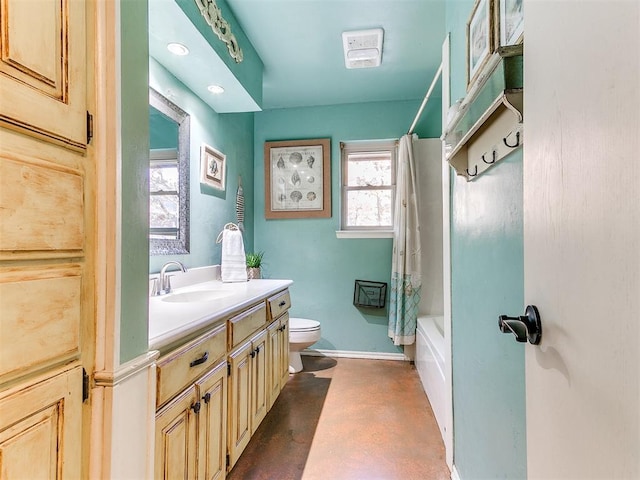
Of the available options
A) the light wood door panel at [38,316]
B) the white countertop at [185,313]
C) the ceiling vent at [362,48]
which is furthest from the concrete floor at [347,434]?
the ceiling vent at [362,48]

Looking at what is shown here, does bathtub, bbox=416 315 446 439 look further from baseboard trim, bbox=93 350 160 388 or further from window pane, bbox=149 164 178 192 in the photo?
window pane, bbox=149 164 178 192

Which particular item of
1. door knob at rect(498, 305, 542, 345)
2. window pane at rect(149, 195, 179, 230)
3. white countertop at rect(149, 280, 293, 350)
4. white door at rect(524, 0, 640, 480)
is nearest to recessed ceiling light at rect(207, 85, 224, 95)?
window pane at rect(149, 195, 179, 230)

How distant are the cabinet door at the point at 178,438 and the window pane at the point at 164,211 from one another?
1.10 m

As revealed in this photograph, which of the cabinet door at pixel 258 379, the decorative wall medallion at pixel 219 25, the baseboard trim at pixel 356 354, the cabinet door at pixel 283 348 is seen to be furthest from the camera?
the baseboard trim at pixel 356 354

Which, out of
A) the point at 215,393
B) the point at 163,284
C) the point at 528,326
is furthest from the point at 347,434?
the point at 528,326

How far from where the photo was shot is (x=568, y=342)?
0.52 meters

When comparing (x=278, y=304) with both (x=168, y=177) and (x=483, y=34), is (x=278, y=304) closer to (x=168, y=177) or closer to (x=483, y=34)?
(x=168, y=177)

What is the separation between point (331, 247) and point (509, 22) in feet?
8.23

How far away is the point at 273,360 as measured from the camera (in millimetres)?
2059

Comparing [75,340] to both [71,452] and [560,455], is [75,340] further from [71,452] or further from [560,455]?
[560,455]

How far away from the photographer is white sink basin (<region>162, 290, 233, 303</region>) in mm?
1771

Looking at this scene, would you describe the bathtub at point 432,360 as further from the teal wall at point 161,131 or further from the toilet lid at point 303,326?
the teal wall at point 161,131

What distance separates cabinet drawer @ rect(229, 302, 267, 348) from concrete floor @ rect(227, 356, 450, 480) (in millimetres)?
662

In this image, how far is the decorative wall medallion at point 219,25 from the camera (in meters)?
1.60
